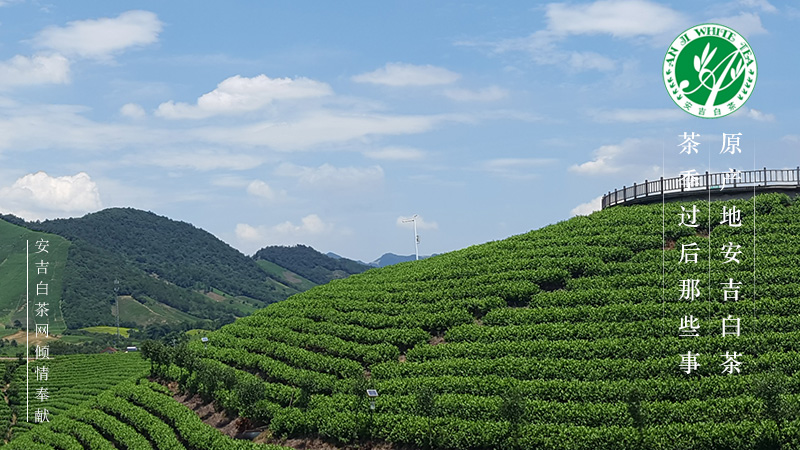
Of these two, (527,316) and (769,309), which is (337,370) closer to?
(527,316)

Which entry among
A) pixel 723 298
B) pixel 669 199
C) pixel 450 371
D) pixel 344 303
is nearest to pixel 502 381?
pixel 450 371

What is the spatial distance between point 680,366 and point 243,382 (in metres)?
19.3

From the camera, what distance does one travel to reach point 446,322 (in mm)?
34125

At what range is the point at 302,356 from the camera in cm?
3572

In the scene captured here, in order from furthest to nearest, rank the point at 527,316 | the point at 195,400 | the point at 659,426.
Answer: the point at 195,400, the point at 527,316, the point at 659,426

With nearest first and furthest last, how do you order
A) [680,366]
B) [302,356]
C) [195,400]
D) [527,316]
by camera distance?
[680,366] → [527,316] → [302,356] → [195,400]

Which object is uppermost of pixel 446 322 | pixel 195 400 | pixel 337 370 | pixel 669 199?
pixel 669 199

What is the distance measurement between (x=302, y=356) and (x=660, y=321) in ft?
56.6

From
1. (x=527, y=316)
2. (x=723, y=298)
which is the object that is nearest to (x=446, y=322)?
(x=527, y=316)

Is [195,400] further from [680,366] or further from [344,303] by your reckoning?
[680,366]

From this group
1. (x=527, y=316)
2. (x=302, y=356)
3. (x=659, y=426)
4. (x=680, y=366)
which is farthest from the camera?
(x=302, y=356)

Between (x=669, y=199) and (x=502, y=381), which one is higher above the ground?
(x=669, y=199)

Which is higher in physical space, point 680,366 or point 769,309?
point 769,309

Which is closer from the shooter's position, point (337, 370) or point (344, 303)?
point (337, 370)
